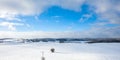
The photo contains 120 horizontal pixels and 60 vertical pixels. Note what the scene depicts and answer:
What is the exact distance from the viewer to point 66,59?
17484 mm

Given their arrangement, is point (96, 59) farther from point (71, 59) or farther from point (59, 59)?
point (59, 59)

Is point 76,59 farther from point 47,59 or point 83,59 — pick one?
point 47,59

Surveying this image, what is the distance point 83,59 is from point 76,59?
80 centimetres

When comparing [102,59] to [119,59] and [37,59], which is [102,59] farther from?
[37,59]

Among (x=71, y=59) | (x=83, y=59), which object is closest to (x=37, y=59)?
(x=71, y=59)

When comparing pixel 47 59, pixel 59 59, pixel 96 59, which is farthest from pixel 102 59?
pixel 47 59

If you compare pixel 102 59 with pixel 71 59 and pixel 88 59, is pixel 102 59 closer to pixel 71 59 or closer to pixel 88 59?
pixel 88 59

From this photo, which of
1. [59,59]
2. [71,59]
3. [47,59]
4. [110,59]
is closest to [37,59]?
[47,59]

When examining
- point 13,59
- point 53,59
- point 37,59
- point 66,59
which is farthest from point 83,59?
point 13,59

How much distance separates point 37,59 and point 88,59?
5.40 metres

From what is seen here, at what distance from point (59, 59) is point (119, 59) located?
6.28 m

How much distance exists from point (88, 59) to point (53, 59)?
3.76 metres

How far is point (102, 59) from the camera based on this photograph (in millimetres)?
17828

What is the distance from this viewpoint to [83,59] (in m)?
17.7
